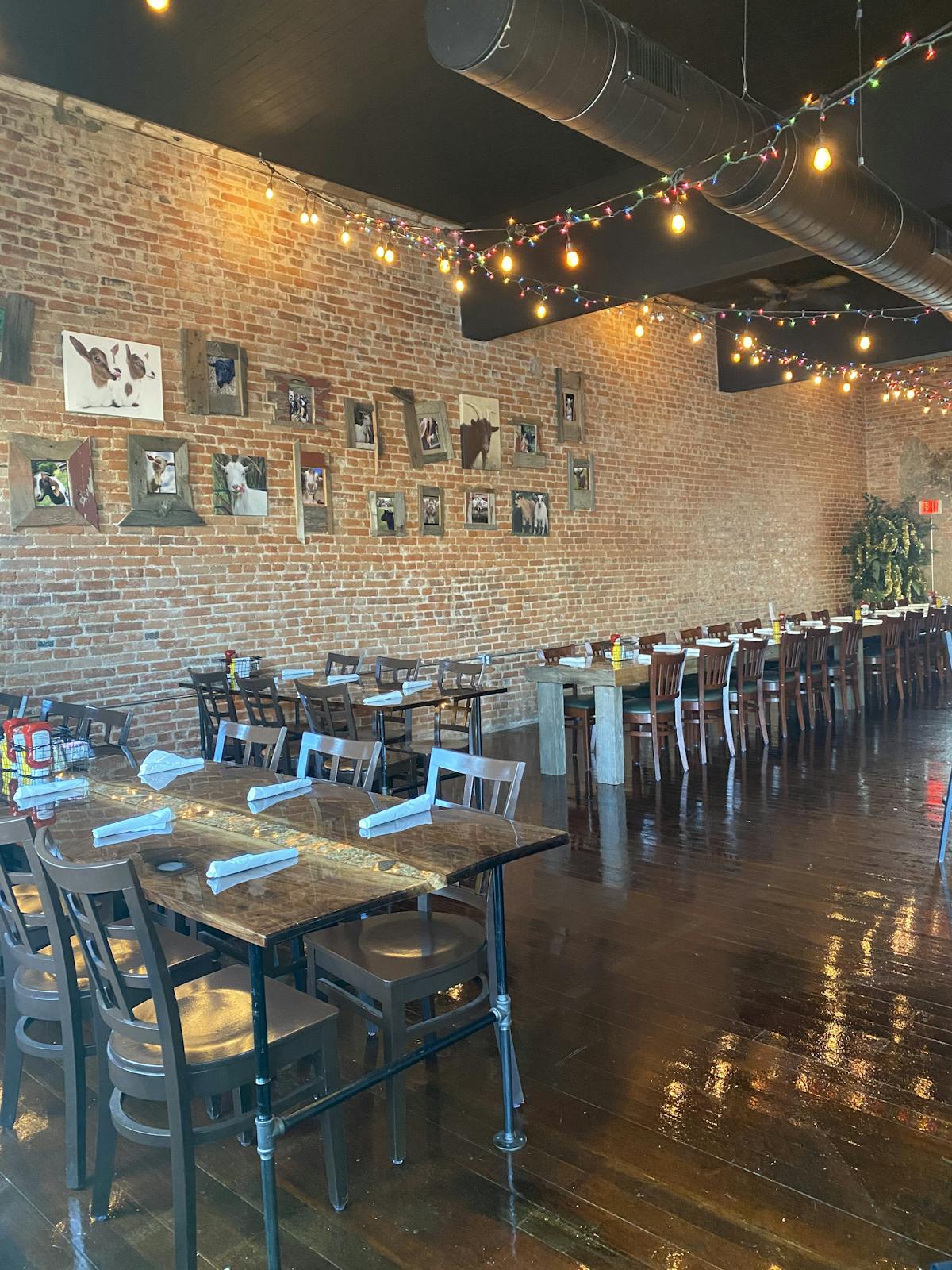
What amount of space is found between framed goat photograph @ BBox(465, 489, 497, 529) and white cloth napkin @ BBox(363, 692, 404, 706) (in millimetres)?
3524

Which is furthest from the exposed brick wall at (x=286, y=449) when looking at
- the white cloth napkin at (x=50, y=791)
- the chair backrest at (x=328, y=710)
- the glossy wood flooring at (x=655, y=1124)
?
the glossy wood flooring at (x=655, y=1124)

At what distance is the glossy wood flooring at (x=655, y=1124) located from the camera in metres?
2.12

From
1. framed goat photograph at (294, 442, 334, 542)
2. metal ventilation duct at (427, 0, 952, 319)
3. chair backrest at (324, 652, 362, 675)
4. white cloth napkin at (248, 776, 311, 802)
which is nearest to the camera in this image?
white cloth napkin at (248, 776, 311, 802)

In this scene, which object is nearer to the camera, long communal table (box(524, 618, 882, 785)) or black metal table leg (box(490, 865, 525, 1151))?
black metal table leg (box(490, 865, 525, 1151))

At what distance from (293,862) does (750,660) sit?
6.45 m

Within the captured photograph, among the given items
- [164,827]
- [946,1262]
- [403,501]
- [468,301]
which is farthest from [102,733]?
[946,1262]

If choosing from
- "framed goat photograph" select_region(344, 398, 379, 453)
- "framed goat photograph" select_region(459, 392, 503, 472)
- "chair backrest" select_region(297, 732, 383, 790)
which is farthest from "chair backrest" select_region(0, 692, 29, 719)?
"framed goat photograph" select_region(459, 392, 503, 472)

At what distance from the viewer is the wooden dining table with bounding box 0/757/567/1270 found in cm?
204

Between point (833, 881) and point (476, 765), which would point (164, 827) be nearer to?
point (476, 765)

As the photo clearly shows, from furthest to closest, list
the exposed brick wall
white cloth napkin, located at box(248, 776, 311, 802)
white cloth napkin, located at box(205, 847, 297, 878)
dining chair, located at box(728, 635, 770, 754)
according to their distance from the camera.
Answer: dining chair, located at box(728, 635, 770, 754) → the exposed brick wall → white cloth napkin, located at box(248, 776, 311, 802) → white cloth napkin, located at box(205, 847, 297, 878)

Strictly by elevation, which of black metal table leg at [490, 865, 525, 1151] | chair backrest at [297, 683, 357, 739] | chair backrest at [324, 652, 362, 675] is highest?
chair backrest at [324, 652, 362, 675]

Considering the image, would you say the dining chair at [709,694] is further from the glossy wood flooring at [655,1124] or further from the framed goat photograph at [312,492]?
the framed goat photograph at [312,492]

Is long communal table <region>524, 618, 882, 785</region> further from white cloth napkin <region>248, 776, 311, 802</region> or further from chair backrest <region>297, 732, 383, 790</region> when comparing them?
white cloth napkin <region>248, 776, 311, 802</region>

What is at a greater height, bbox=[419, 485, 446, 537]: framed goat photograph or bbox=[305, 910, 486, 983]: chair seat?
bbox=[419, 485, 446, 537]: framed goat photograph
